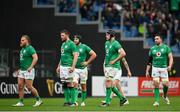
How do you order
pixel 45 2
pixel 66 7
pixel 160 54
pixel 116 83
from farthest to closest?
pixel 66 7 → pixel 45 2 → pixel 160 54 → pixel 116 83

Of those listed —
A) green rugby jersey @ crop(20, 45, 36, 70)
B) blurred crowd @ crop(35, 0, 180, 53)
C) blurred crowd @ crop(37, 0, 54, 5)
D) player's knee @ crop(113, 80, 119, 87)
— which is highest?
blurred crowd @ crop(37, 0, 54, 5)

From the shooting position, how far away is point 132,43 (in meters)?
34.1

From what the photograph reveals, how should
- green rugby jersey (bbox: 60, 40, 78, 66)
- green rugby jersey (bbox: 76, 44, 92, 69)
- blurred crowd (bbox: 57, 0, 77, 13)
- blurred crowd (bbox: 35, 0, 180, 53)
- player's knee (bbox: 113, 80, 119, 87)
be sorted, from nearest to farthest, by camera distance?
green rugby jersey (bbox: 60, 40, 78, 66) < player's knee (bbox: 113, 80, 119, 87) < green rugby jersey (bbox: 76, 44, 92, 69) < blurred crowd (bbox: 57, 0, 77, 13) < blurred crowd (bbox: 35, 0, 180, 53)

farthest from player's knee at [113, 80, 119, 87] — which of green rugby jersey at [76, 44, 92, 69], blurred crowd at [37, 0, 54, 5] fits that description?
blurred crowd at [37, 0, 54, 5]

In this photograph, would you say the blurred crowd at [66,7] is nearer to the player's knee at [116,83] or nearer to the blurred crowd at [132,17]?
the blurred crowd at [132,17]

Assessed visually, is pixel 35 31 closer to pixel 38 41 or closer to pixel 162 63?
pixel 38 41

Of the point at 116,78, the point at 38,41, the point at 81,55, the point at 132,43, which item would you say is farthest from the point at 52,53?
the point at 116,78

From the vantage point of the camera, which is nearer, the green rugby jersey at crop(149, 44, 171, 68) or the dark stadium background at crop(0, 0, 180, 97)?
the green rugby jersey at crop(149, 44, 171, 68)

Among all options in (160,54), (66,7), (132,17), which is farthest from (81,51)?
(132,17)

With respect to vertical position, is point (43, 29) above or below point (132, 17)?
below

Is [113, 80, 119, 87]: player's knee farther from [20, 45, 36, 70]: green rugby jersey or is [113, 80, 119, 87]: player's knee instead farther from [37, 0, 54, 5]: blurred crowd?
[37, 0, 54, 5]: blurred crowd

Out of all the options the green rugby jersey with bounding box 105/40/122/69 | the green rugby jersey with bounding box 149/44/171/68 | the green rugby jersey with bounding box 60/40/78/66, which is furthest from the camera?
the green rugby jersey with bounding box 149/44/171/68

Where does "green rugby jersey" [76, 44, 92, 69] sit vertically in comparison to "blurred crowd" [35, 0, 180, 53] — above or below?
below

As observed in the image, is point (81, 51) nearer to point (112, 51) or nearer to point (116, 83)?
point (116, 83)
